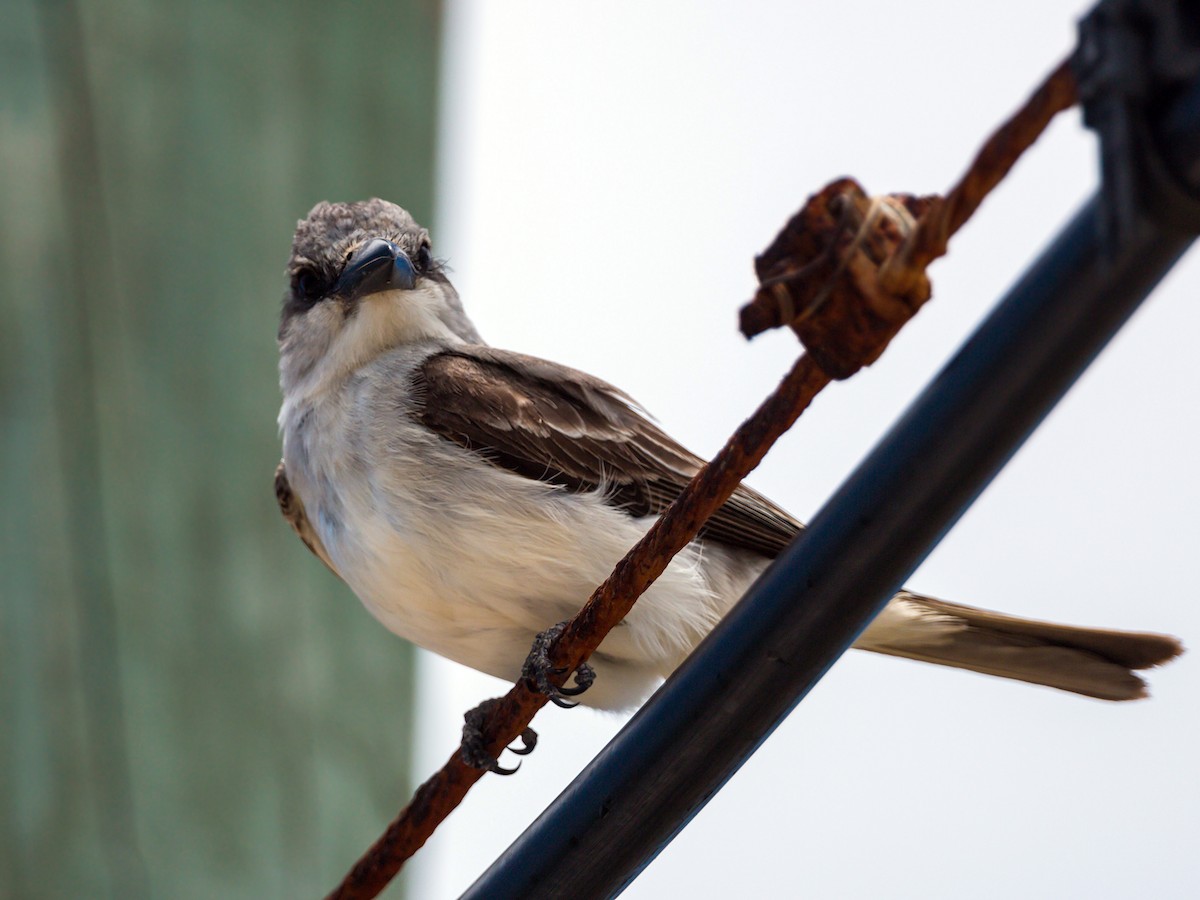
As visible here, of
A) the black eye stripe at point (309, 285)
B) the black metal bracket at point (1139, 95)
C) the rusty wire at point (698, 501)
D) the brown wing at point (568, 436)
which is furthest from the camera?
the black eye stripe at point (309, 285)

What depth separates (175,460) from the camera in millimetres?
6680

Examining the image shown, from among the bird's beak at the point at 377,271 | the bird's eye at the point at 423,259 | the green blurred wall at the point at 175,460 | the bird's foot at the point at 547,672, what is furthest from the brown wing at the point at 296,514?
the green blurred wall at the point at 175,460

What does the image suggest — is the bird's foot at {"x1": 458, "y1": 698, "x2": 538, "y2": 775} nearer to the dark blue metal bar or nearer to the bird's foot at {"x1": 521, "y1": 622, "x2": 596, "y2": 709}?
the bird's foot at {"x1": 521, "y1": 622, "x2": 596, "y2": 709}

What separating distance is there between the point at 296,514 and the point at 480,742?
4.73 ft

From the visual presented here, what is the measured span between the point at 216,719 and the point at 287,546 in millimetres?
855

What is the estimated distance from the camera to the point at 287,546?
7004 millimetres

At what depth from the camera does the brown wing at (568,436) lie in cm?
381

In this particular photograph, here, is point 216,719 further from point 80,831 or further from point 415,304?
point 415,304

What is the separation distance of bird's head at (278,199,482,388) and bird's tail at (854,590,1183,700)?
5.04ft

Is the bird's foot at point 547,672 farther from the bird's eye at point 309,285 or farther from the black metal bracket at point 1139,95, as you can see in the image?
the bird's eye at point 309,285

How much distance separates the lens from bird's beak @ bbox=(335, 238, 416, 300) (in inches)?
172

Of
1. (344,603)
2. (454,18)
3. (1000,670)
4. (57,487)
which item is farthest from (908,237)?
(454,18)

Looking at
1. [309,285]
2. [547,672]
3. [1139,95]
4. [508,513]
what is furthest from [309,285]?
[1139,95]

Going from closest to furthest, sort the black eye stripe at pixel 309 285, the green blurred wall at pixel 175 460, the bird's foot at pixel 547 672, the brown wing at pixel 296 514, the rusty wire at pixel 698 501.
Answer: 1. the rusty wire at pixel 698 501
2. the bird's foot at pixel 547 672
3. the brown wing at pixel 296 514
4. the black eye stripe at pixel 309 285
5. the green blurred wall at pixel 175 460
